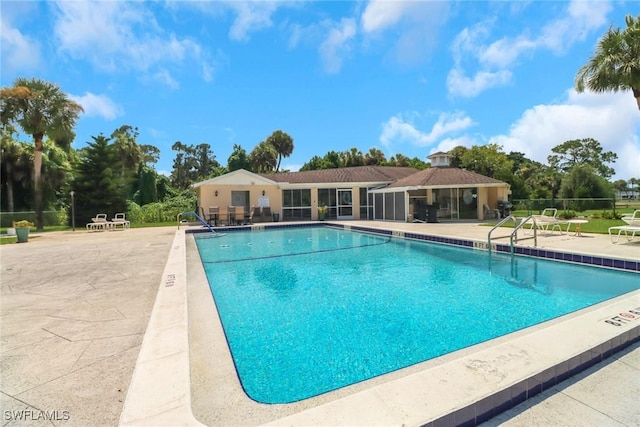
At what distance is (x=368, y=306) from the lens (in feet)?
16.8

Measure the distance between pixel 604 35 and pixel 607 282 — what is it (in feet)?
46.0

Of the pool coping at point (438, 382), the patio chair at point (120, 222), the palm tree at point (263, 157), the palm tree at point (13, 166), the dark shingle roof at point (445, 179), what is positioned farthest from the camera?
the palm tree at point (263, 157)

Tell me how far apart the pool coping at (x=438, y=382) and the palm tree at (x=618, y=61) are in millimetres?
15019

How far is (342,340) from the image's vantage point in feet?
12.8

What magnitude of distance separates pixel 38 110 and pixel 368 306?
72.2 feet

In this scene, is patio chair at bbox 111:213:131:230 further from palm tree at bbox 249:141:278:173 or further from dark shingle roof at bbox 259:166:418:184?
palm tree at bbox 249:141:278:173

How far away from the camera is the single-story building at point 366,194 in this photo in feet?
61.3

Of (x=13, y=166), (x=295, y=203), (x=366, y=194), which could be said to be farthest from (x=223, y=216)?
(x=13, y=166)

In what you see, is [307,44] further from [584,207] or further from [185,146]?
[185,146]

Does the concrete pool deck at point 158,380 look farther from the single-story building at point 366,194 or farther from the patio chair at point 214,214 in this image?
the single-story building at point 366,194

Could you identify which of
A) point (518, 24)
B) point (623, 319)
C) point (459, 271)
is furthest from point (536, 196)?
point (623, 319)

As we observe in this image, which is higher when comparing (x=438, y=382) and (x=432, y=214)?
(x=432, y=214)

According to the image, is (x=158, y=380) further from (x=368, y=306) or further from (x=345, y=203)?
(x=345, y=203)

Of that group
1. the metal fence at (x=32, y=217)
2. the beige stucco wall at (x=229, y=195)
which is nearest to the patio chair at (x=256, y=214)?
the beige stucco wall at (x=229, y=195)
